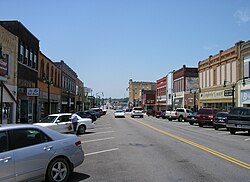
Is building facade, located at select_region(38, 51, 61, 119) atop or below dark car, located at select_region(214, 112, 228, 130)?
atop

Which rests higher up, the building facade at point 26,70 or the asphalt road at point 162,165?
the building facade at point 26,70

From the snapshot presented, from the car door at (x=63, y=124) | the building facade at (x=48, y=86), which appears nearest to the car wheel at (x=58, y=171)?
the car door at (x=63, y=124)

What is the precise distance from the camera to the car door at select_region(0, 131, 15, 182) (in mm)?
6764

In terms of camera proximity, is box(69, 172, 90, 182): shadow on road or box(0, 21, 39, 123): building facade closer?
box(69, 172, 90, 182): shadow on road

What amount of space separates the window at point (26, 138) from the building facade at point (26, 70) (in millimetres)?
20514

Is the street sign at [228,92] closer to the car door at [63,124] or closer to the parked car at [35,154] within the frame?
the car door at [63,124]

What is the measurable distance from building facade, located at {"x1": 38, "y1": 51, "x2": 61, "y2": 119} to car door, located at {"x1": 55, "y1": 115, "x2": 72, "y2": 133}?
1425 cm

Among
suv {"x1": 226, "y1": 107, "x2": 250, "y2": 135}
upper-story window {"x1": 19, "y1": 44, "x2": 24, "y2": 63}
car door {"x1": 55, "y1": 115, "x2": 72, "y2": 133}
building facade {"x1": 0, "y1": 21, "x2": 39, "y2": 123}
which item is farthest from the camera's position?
upper-story window {"x1": 19, "y1": 44, "x2": 24, "y2": 63}

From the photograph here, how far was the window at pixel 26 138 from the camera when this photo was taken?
24.0 feet

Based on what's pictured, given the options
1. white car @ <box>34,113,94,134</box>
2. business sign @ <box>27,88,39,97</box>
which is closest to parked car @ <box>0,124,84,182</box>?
white car @ <box>34,113,94,134</box>

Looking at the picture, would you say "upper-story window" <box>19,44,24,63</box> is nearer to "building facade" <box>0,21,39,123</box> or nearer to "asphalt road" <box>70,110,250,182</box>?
"building facade" <box>0,21,39,123</box>

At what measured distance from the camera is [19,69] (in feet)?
96.3

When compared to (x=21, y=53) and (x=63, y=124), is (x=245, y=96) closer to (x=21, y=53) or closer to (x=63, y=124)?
(x=21, y=53)

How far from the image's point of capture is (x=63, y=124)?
20859mm
